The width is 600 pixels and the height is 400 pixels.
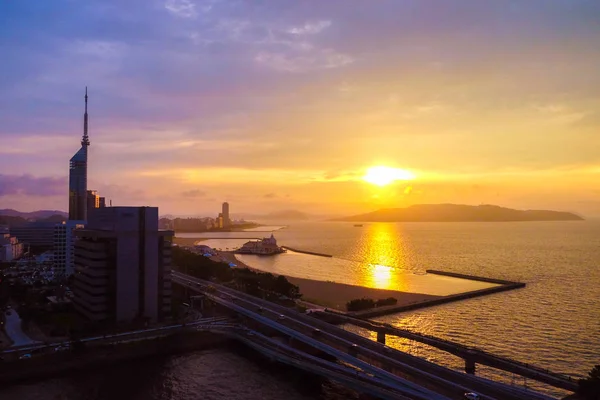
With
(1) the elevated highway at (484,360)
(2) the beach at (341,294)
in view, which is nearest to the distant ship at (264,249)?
(2) the beach at (341,294)

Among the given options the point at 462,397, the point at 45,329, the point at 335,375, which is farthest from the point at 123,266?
the point at 462,397

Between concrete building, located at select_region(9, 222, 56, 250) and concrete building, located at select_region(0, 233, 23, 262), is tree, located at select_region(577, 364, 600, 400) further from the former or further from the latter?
concrete building, located at select_region(9, 222, 56, 250)

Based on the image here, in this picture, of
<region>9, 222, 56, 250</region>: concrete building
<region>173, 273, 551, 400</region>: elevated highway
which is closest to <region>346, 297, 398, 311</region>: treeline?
<region>173, 273, 551, 400</region>: elevated highway

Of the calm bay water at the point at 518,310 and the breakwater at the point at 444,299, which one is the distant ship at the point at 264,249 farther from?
the breakwater at the point at 444,299

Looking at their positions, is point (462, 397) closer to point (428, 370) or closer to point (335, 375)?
point (428, 370)

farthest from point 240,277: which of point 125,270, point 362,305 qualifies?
point 125,270

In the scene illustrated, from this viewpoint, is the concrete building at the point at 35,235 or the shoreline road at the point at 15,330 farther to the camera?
the concrete building at the point at 35,235

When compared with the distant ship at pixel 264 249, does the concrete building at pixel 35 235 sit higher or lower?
higher
